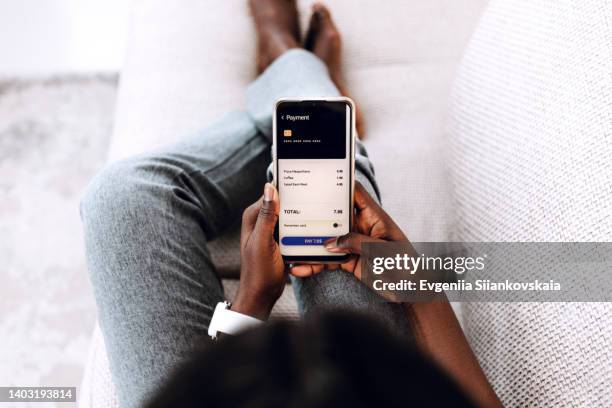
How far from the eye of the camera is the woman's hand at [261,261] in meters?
0.67

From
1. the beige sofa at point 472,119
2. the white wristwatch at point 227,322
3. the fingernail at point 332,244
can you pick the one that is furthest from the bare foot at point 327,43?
the white wristwatch at point 227,322

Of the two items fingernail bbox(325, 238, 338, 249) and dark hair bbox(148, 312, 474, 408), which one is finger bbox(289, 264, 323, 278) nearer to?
fingernail bbox(325, 238, 338, 249)

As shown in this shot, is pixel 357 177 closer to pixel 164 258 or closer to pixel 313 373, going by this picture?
pixel 164 258

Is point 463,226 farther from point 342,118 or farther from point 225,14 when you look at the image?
point 225,14

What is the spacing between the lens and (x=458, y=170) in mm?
894

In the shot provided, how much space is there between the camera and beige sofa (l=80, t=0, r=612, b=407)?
2.16 ft

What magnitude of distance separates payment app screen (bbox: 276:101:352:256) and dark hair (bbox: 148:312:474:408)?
0.45 metres

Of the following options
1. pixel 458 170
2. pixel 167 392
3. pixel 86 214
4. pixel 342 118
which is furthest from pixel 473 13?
pixel 167 392

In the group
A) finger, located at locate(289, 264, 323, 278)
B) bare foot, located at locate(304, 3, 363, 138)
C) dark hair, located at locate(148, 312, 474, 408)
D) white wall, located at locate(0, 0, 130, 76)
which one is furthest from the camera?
white wall, located at locate(0, 0, 130, 76)

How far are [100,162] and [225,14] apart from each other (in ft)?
1.76

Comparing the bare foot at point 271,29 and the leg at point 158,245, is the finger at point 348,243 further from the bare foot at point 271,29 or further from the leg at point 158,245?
the bare foot at point 271,29

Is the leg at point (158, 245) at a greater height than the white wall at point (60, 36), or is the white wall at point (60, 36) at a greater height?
the white wall at point (60, 36)

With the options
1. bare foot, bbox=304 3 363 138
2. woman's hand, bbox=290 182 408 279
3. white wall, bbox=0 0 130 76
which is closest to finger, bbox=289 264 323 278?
woman's hand, bbox=290 182 408 279

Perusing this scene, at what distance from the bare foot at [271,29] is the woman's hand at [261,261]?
501 millimetres
